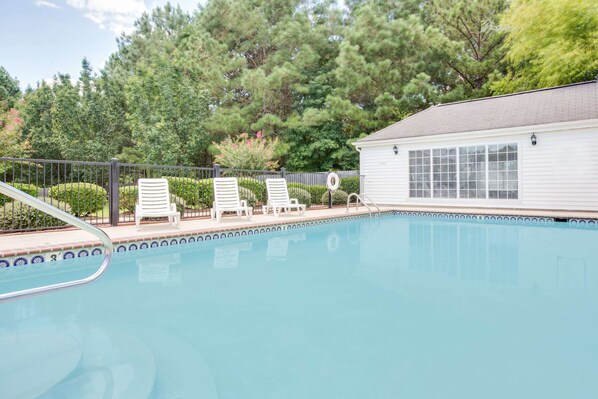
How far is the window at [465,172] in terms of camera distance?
449 inches

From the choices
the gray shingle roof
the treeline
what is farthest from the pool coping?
the treeline

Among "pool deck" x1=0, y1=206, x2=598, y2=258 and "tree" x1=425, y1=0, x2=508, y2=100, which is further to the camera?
"tree" x1=425, y1=0, x2=508, y2=100

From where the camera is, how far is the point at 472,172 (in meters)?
12.0

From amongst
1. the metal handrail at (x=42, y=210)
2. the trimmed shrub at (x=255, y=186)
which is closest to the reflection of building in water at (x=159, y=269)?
the metal handrail at (x=42, y=210)

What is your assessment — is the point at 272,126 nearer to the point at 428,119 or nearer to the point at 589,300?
the point at 428,119

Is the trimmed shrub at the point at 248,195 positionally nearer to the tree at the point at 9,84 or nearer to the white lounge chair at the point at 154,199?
the white lounge chair at the point at 154,199

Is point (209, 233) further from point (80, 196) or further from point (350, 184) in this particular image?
point (350, 184)

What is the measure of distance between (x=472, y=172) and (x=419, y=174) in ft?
5.60

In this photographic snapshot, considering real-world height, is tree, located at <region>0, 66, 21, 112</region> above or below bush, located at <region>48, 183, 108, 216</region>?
above

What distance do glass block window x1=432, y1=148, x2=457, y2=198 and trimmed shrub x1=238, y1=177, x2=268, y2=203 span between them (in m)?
5.73

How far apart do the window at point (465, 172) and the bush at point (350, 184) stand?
84.4 inches

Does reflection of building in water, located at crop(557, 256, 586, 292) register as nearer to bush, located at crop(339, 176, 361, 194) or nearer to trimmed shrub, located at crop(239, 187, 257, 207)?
trimmed shrub, located at crop(239, 187, 257, 207)

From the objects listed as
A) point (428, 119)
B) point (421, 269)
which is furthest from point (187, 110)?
point (421, 269)

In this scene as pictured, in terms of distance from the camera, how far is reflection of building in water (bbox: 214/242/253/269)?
5.36 m
